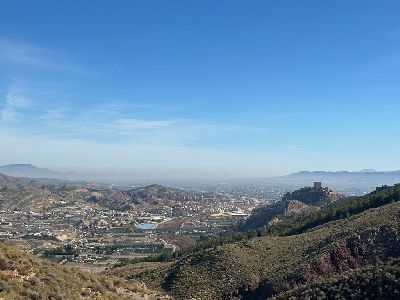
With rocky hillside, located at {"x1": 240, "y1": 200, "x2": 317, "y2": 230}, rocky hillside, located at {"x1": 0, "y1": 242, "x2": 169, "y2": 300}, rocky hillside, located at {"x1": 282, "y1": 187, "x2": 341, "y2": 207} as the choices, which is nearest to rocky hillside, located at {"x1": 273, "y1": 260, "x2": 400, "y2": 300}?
rocky hillside, located at {"x1": 0, "y1": 242, "x2": 169, "y2": 300}

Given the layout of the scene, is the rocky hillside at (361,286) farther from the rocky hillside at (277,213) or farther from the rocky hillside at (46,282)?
the rocky hillside at (277,213)

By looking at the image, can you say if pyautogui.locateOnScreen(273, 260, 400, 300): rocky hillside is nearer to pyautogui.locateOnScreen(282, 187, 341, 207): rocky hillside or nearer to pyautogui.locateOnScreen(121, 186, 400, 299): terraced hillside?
pyautogui.locateOnScreen(121, 186, 400, 299): terraced hillside

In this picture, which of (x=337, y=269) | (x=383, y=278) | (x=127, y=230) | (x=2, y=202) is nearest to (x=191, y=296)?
(x=337, y=269)

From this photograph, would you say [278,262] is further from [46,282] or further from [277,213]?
[277,213]

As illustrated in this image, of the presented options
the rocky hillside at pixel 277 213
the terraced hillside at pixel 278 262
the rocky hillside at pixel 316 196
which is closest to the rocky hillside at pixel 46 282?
the terraced hillside at pixel 278 262

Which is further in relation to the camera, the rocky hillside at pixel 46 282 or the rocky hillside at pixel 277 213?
the rocky hillside at pixel 277 213
